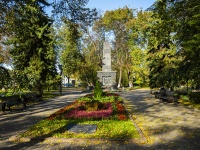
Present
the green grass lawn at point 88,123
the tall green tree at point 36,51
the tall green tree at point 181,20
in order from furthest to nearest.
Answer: the tall green tree at point 36,51 < the tall green tree at point 181,20 < the green grass lawn at point 88,123

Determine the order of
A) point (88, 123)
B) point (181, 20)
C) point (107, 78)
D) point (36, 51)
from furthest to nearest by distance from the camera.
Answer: point (107, 78), point (36, 51), point (181, 20), point (88, 123)

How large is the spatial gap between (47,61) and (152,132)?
69.2ft

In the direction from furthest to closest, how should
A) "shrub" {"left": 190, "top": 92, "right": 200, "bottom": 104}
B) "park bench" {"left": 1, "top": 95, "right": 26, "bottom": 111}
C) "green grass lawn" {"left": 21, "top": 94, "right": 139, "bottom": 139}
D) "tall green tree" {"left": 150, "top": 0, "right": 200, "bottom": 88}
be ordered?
"shrub" {"left": 190, "top": 92, "right": 200, "bottom": 104} → "park bench" {"left": 1, "top": 95, "right": 26, "bottom": 111} → "tall green tree" {"left": 150, "top": 0, "right": 200, "bottom": 88} → "green grass lawn" {"left": 21, "top": 94, "right": 139, "bottom": 139}

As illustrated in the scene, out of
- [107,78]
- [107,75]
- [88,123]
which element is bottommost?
[88,123]

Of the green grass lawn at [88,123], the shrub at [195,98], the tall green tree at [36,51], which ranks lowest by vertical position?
the green grass lawn at [88,123]

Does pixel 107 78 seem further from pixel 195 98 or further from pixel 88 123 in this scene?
pixel 88 123

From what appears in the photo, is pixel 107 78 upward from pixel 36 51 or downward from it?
downward

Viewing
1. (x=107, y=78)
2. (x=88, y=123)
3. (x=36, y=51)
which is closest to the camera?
(x=88, y=123)

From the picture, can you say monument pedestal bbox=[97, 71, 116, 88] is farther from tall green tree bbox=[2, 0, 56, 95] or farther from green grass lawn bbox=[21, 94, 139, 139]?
green grass lawn bbox=[21, 94, 139, 139]

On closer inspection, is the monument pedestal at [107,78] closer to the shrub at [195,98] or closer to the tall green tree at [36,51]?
the tall green tree at [36,51]

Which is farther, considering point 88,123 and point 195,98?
point 195,98

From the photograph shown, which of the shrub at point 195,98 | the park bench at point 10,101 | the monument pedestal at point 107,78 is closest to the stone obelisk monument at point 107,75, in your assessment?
the monument pedestal at point 107,78

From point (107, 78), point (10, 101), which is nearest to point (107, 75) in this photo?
point (107, 78)

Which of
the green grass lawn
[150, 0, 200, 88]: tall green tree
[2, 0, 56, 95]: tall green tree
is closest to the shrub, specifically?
[150, 0, 200, 88]: tall green tree
